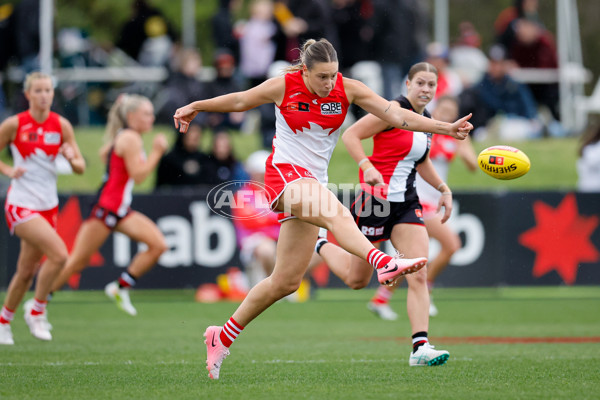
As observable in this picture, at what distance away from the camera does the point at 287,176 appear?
6770 millimetres

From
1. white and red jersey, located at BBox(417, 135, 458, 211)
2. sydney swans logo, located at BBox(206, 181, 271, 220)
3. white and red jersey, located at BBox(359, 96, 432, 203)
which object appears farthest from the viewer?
sydney swans logo, located at BBox(206, 181, 271, 220)

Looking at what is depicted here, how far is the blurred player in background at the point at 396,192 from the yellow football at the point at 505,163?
3.05 ft

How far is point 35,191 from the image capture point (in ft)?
31.0

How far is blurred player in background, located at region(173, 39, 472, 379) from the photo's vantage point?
6633 mm

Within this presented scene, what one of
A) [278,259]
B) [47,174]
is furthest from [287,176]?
[47,174]

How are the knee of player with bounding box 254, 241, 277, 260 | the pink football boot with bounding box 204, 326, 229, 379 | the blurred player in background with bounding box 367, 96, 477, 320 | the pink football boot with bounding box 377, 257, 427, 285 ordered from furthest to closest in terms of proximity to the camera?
the knee of player with bounding box 254, 241, 277, 260, the blurred player in background with bounding box 367, 96, 477, 320, the pink football boot with bounding box 204, 326, 229, 379, the pink football boot with bounding box 377, 257, 427, 285

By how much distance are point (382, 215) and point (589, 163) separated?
25.2 ft

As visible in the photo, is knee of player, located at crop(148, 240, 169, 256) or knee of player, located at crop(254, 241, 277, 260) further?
knee of player, located at crop(254, 241, 277, 260)

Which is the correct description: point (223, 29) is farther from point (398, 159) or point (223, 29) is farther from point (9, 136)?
point (398, 159)

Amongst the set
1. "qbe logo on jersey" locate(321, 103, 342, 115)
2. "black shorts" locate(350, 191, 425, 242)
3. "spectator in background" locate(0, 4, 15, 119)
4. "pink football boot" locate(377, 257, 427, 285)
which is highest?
"spectator in background" locate(0, 4, 15, 119)

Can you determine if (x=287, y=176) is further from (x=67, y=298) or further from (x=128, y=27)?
(x=128, y=27)

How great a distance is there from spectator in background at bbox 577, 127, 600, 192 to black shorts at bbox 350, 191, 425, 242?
7.17m

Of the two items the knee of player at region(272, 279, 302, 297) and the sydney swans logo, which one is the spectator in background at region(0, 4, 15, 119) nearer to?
the sydney swans logo

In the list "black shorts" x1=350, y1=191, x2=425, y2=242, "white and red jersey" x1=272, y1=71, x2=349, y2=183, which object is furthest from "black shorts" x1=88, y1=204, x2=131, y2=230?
"white and red jersey" x1=272, y1=71, x2=349, y2=183
